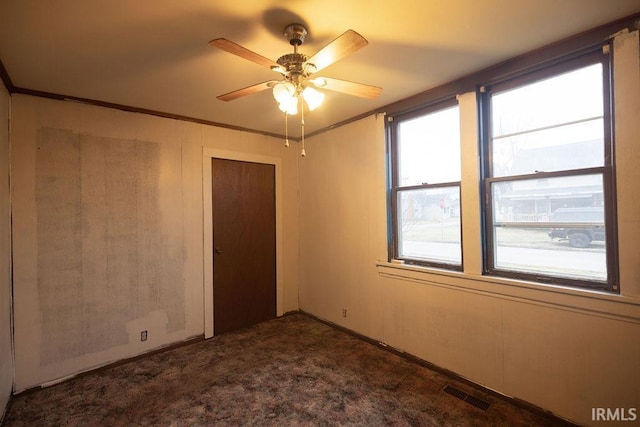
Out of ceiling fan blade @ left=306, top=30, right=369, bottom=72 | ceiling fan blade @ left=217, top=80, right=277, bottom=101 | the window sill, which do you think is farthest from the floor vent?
Answer: ceiling fan blade @ left=217, top=80, right=277, bottom=101

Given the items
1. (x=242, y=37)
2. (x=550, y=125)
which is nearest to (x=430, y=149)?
(x=550, y=125)

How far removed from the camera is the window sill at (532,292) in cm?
173

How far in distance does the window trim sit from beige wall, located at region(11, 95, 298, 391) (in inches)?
111

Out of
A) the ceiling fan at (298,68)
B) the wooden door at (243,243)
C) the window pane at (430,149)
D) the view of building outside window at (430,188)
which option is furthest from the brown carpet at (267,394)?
the ceiling fan at (298,68)

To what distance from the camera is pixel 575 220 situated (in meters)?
1.95

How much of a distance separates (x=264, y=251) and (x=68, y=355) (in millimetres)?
2127

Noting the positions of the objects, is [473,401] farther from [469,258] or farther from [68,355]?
[68,355]

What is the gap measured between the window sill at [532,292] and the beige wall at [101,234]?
7.90 feet

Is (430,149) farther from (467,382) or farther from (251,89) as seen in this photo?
(467,382)

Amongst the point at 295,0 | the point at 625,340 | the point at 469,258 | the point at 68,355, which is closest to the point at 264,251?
the point at 68,355

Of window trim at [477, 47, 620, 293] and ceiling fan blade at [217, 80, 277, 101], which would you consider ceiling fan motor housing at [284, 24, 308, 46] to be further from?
window trim at [477, 47, 620, 293]

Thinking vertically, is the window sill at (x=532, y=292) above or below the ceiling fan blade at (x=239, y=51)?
below

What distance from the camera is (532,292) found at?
2.06 meters

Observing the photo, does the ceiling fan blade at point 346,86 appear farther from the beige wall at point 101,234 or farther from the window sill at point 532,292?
the beige wall at point 101,234
